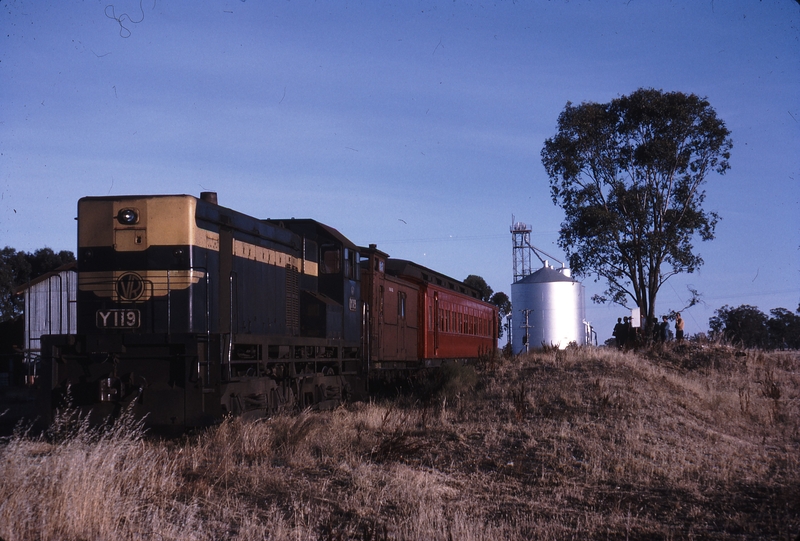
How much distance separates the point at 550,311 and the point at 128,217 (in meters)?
32.2

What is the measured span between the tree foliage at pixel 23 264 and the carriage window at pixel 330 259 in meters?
44.3

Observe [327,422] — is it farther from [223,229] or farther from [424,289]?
[424,289]

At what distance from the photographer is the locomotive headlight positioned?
10836 millimetres

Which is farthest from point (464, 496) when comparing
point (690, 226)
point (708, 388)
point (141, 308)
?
point (690, 226)

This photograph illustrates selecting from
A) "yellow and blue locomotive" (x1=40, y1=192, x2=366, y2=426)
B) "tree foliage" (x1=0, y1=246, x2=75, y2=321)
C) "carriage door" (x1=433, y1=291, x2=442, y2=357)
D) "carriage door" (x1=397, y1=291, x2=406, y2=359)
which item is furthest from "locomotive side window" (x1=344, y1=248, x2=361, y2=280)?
"tree foliage" (x1=0, y1=246, x2=75, y2=321)

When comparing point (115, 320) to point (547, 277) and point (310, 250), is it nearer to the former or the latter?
point (310, 250)

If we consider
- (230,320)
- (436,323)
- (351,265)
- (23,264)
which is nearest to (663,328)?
(436,323)

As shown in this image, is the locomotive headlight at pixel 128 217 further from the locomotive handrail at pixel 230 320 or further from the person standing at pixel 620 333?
the person standing at pixel 620 333

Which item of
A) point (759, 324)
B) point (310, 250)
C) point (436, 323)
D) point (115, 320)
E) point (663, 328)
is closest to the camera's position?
point (115, 320)

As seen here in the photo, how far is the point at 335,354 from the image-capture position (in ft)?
50.2

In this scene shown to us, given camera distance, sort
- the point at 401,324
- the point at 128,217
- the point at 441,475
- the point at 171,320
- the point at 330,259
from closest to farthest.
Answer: the point at 441,475, the point at 171,320, the point at 128,217, the point at 330,259, the point at 401,324

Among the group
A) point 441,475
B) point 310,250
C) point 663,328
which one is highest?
point 310,250

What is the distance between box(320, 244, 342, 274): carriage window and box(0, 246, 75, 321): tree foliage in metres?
44.3

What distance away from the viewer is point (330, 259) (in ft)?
51.4
